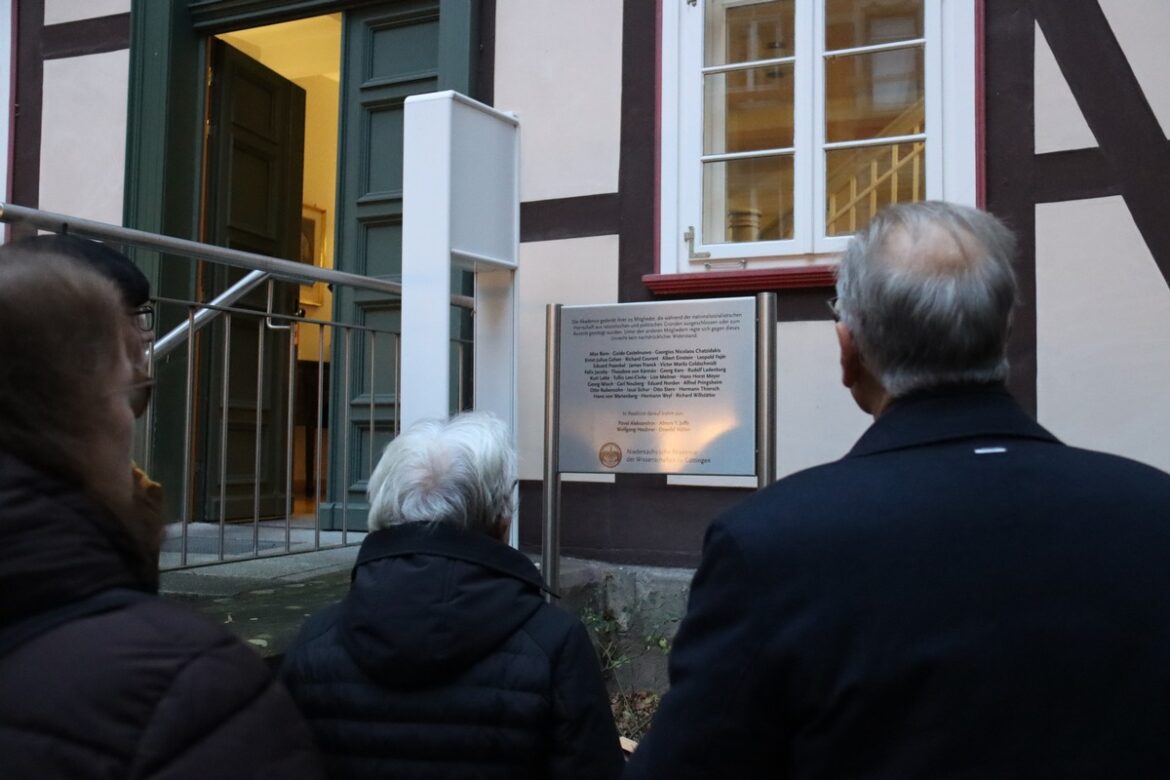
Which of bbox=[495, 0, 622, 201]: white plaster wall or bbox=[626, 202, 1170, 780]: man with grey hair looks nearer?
bbox=[626, 202, 1170, 780]: man with grey hair

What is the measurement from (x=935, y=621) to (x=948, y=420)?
231 mm

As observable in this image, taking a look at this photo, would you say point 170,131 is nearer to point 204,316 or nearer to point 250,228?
point 250,228

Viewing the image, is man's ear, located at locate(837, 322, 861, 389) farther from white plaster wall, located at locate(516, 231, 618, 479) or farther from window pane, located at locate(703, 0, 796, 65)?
window pane, located at locate(703, 0, 796, 65)

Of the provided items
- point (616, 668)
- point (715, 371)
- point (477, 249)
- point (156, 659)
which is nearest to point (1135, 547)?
point (156, 659)

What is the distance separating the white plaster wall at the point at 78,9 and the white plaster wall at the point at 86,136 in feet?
0.74

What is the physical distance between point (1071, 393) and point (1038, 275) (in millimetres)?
449

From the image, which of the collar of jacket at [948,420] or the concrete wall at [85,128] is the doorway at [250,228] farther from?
the collar of jacket at [948,420]

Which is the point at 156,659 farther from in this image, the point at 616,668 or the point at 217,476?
the point at 217,476

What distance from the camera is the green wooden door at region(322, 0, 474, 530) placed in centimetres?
545

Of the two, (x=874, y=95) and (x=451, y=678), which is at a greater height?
(x=874, y=95)

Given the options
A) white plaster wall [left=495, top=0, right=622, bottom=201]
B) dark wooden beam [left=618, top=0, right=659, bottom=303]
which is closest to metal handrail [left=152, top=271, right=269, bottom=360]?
white plaster wall [left=495, top=0, right=622, bottom=201]

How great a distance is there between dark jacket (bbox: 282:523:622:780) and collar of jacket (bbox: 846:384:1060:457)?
2.14 ft

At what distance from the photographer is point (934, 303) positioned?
124cm

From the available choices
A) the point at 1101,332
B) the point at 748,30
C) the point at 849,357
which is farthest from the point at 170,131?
the point at 849,357
